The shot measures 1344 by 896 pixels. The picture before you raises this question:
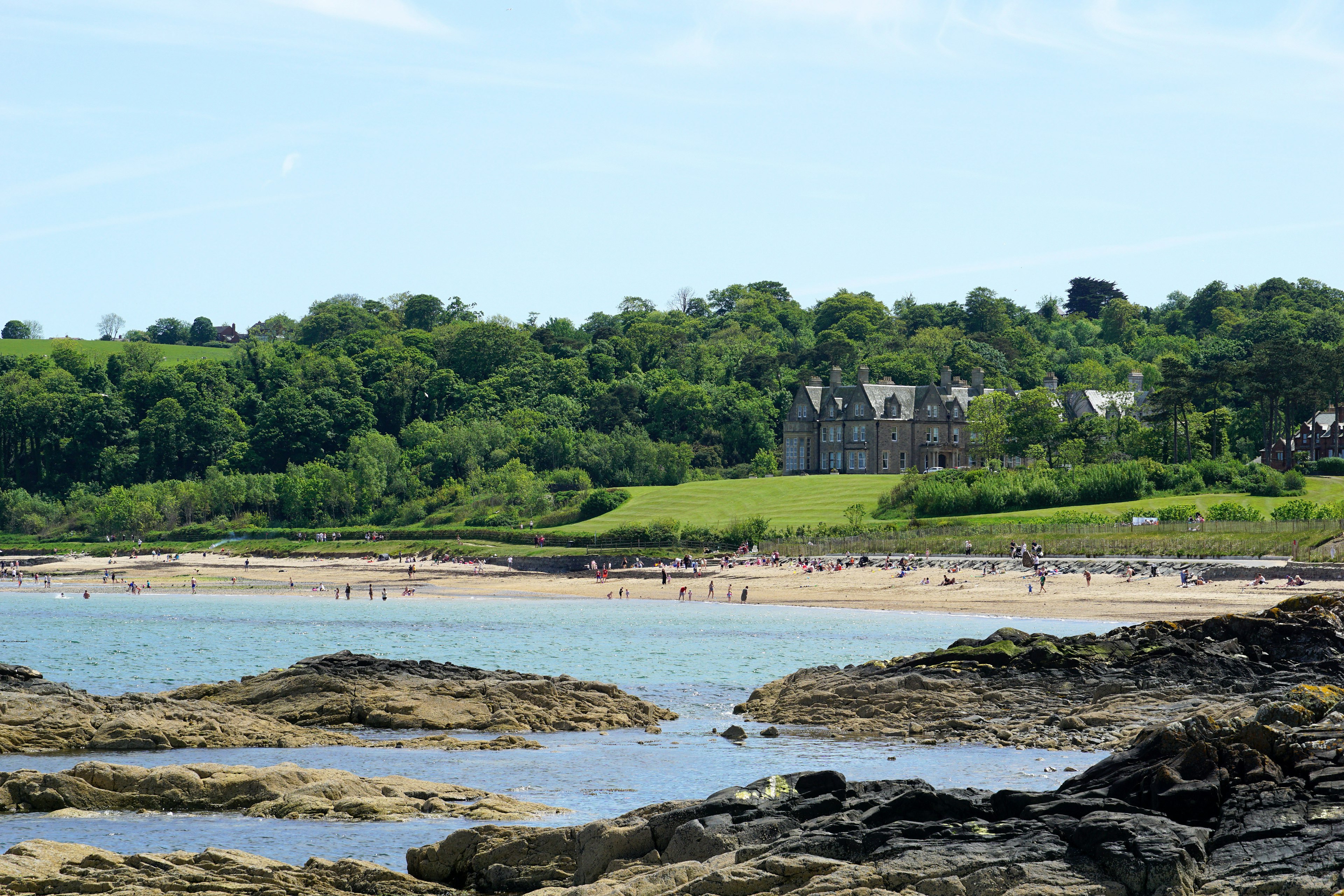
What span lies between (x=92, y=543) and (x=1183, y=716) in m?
97.1

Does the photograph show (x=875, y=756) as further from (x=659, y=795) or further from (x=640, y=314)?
(x=640, y=314)

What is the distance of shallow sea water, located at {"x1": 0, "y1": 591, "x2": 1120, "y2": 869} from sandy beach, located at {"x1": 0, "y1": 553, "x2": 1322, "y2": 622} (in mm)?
2121

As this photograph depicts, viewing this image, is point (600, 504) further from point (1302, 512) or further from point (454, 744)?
point (454, 744)

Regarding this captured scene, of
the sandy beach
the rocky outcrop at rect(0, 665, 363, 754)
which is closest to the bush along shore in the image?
the rocky outcrop at rect(0, 665, 363, 754)

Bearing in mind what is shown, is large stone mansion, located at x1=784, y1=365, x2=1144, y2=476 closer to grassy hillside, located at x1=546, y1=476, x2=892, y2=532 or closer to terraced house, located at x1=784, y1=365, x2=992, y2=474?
terraced house, located at x1=784, y1=365, x2=992, y2=474

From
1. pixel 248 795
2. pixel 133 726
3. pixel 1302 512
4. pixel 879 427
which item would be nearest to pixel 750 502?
pixel 879 427

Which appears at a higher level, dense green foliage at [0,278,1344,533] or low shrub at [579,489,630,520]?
dense green foliage at [0,278,1344,533]

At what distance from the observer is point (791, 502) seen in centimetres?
9019

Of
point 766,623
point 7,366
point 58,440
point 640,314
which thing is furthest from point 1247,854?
point 640,314

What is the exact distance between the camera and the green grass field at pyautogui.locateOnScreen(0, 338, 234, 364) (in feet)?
505

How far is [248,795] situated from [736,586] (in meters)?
46.5

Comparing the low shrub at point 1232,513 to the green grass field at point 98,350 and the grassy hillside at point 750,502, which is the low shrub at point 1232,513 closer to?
the grassy hillside at point 750,502

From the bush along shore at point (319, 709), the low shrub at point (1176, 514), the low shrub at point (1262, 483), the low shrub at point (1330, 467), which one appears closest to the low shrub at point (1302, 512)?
the low shrub at point (1176, 514)

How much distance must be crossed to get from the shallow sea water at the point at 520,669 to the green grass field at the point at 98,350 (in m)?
92.2
